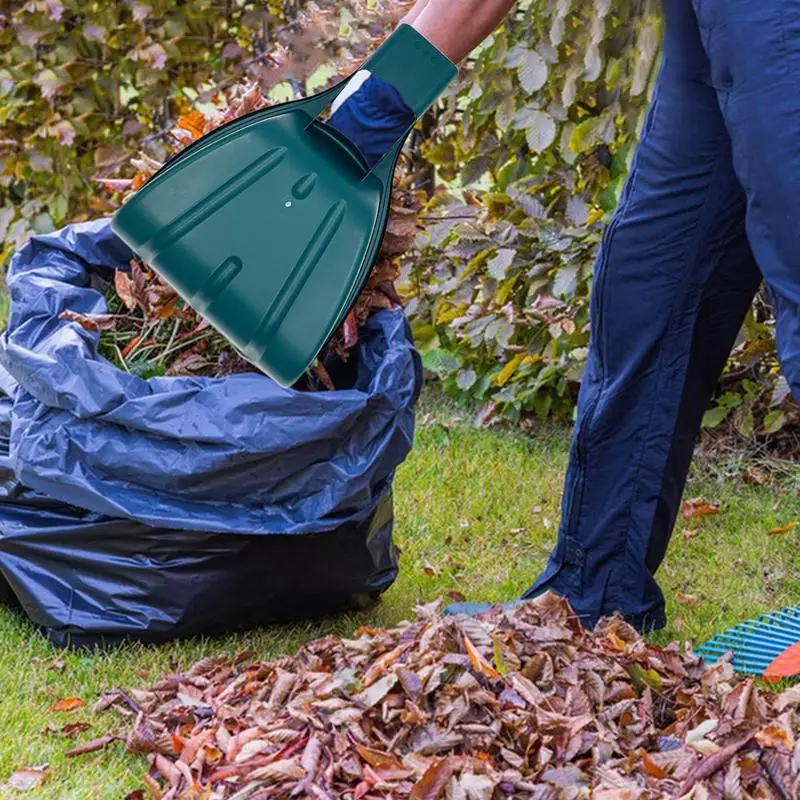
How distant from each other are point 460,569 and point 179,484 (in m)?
0.82

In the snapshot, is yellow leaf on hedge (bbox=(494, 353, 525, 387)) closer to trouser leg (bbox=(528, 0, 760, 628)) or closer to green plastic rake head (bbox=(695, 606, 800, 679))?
trouser leg (bbox=(528, 0, 760, 628))

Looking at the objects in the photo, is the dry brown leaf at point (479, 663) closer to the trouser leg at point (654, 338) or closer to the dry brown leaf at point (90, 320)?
the trouser leg at point (654, 338)

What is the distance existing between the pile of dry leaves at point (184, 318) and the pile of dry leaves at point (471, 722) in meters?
0.61

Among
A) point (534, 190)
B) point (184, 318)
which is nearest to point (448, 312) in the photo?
point (534, 190)

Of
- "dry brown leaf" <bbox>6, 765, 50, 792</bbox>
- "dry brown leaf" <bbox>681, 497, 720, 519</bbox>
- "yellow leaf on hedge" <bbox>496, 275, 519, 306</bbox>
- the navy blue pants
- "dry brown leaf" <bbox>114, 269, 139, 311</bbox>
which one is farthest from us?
"yellow leaf on hedge" <bbox>496, 275, 519, 306</bbox>

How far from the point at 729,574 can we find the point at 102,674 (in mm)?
1383

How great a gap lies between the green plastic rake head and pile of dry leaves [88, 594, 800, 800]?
5.4 inches

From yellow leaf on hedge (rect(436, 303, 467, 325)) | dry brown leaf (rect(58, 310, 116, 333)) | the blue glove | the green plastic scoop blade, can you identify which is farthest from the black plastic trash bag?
yellow leaf on hedge (rect(436, 303, 467, 325))

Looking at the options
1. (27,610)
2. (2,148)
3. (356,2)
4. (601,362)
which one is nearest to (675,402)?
(601,362)

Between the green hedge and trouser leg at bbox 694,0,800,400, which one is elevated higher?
trouser leg at bbox 694,0,800,400

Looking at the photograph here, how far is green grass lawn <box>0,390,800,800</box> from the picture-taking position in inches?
78.7

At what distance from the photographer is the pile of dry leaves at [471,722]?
66.1 inches

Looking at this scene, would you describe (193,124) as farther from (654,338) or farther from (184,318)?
(654,338)

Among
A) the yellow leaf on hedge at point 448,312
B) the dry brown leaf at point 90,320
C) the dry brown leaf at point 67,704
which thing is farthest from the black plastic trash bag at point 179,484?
A: the yellow leaf on hedge at point 448,312
